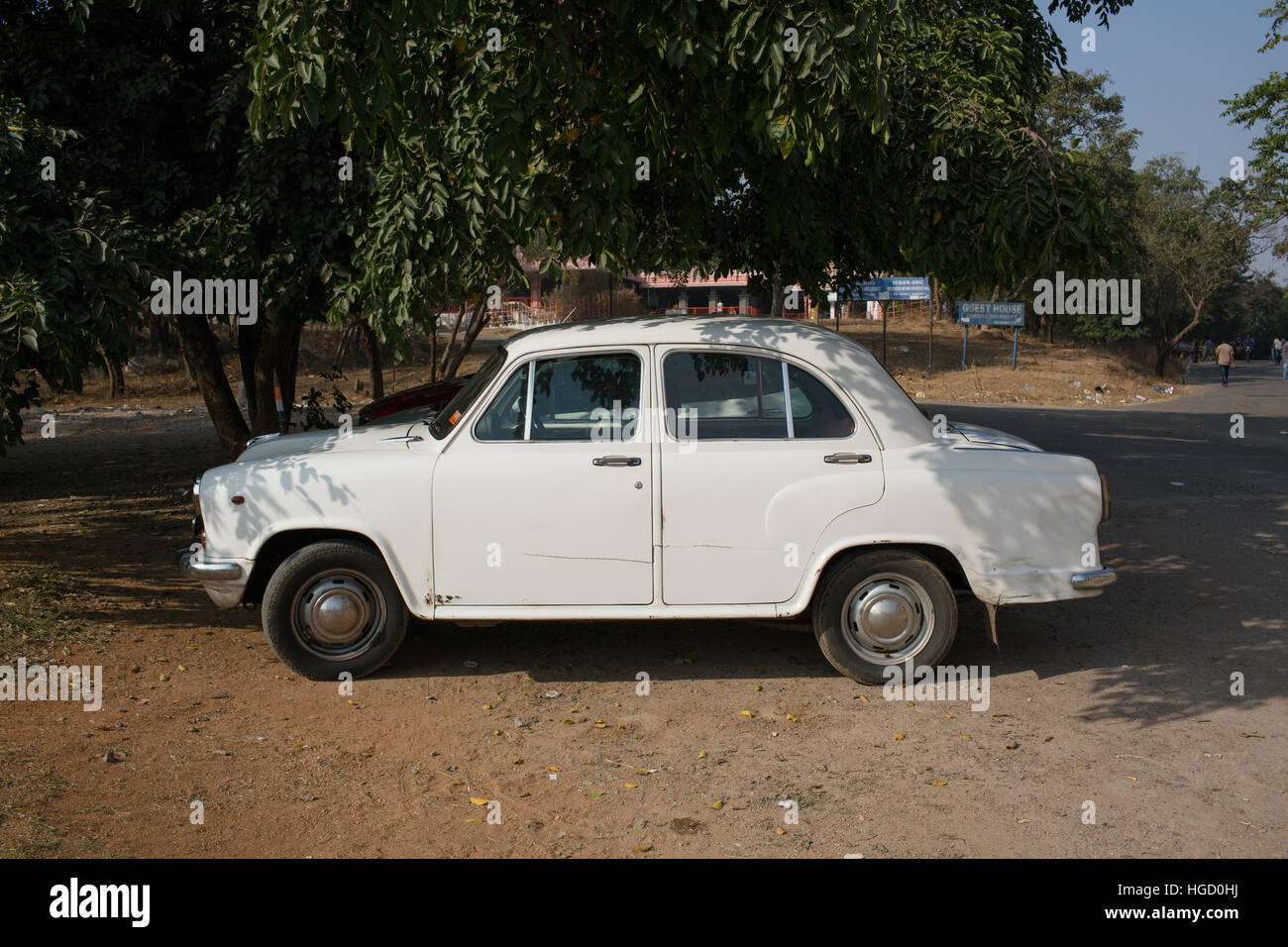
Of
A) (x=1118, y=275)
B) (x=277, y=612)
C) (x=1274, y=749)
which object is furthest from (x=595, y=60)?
(x=1118, y=275)

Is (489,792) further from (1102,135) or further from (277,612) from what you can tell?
(1102,135)

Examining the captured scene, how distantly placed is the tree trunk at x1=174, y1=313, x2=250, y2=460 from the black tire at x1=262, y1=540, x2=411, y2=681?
19.7ft

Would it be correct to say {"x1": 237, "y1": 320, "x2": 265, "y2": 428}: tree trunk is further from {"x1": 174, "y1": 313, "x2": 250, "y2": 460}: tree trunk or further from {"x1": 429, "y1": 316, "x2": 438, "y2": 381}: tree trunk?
{"x1": 429, "y1": 316, "x2": 438, "y2": 381}: tree trunk

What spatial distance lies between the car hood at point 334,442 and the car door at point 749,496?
4.68 feet

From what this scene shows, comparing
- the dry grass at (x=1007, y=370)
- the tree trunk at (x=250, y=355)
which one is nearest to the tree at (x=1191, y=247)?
the dry grass at (x=1007, y=370)

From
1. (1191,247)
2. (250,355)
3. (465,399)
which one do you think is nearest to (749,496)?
(465,399)

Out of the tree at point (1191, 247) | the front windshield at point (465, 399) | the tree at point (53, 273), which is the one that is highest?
the tree at point (1191, 247)

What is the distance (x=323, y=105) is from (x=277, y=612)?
279cm

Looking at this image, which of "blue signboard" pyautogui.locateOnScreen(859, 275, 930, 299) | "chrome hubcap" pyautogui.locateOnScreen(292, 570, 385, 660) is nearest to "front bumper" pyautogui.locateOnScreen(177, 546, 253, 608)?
"chrome hubcap" pyautogui.locateOnScreen(292, 570, 385, 660)

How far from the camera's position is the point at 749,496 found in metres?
5.57

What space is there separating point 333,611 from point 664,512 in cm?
184

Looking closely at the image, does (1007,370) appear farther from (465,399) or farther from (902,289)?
(465,399)

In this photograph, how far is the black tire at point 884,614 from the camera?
5.67 m

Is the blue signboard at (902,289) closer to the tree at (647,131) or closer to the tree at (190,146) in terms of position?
the tree at (647,131)
